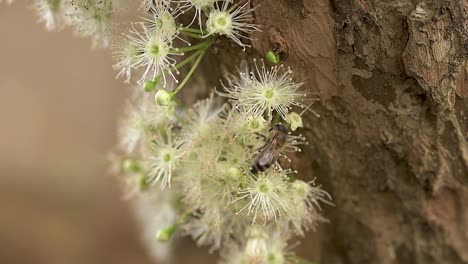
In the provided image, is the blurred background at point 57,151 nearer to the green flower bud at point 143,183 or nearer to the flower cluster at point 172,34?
the green flower bud at point 143,183

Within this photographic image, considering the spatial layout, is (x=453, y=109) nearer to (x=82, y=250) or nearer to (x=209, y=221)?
(x=209, y=221)

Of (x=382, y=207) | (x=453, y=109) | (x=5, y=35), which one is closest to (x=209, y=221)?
(x=382, y=207)

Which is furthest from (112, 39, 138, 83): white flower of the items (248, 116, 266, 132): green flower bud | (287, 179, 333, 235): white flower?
(287, 179, 333, 235): white flower

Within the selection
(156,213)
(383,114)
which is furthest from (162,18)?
(156,213)

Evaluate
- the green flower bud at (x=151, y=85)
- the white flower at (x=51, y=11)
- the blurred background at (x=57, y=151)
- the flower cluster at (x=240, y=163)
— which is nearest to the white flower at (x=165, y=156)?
the flower cluster at (x=240, y=163)

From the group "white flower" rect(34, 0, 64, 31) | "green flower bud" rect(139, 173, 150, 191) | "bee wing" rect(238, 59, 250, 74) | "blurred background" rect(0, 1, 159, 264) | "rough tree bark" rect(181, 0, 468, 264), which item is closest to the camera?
"rough tree bark" rect(181, 0, 468, 264)

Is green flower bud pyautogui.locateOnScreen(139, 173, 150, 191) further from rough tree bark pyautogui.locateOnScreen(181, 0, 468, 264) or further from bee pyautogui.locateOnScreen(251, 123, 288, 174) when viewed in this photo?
→ bee pyautogui.locateOnScreen(251, 123, 288, 174)
